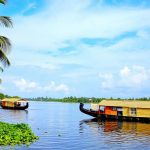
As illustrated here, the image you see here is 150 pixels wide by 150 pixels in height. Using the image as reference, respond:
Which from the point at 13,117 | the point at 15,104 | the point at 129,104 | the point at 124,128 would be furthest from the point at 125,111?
the point at 15,104

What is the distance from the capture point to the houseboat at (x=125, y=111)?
165ft

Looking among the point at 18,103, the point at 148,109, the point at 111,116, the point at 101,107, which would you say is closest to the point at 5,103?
the point at 18,103

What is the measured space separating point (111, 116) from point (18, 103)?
3382 cm

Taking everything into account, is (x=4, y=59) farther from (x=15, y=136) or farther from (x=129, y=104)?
(x=129, y=104)

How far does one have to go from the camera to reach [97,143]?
29250 millimetres

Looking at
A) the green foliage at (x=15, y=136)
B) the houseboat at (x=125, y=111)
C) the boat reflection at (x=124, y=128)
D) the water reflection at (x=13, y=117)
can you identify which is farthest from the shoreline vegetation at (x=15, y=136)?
the houseboat at (x=125, y=111)

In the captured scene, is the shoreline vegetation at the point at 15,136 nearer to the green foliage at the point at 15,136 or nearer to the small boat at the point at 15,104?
the green foliage at the point at 15,136

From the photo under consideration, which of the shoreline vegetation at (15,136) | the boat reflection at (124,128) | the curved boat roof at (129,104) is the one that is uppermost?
the curved boat roof at (129,104)

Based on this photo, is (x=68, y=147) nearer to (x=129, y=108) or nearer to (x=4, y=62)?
(x=4, y=62)

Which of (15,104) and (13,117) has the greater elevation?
(15,104)

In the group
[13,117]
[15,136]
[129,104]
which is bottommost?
[15,136]

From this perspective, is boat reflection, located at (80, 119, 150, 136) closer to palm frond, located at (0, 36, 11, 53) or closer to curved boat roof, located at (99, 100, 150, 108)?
curved boat roof, located at (99, 100, 150, 108)

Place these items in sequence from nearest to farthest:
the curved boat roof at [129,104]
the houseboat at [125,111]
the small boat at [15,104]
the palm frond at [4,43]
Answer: the palm frond at [4,43] < the houseboat at [125,111] < the curved boat roof at [129,104] < the small boat at [15,104]

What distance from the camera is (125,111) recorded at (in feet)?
170
